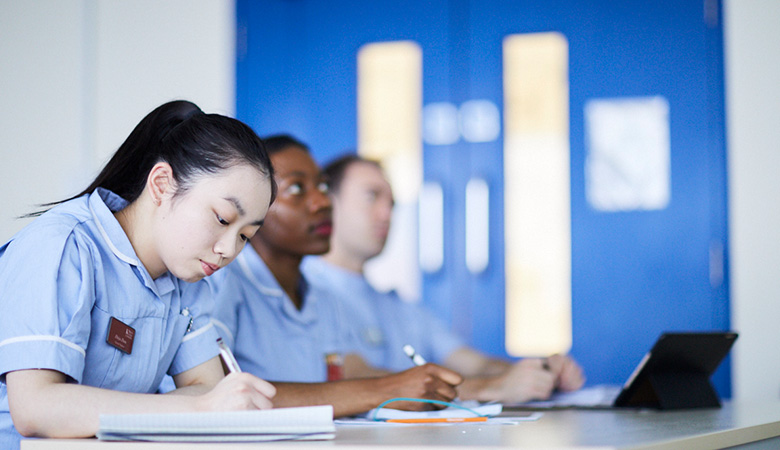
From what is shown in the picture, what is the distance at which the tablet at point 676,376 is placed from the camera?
169 centimetres

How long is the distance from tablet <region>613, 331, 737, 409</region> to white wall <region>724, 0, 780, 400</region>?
154cm

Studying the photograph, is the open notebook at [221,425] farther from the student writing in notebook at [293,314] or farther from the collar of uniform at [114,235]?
the student writing in notebook at [293,314]

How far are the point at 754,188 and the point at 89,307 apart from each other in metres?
2.75

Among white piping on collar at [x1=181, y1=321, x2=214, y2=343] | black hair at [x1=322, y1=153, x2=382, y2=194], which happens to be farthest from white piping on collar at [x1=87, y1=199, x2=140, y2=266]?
black hair at [x1=322, y1=153, x2=382, y2=194]

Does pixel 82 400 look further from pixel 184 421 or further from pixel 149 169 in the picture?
pixel 149 169

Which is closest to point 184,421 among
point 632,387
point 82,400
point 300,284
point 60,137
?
point 82,400

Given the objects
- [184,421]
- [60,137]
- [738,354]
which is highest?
[60,137]

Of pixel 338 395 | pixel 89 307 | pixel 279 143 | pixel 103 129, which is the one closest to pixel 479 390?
pixel 338 395

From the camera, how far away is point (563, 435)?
3.40 ft

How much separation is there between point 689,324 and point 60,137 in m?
2.50

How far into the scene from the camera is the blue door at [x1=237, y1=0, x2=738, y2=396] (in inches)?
129

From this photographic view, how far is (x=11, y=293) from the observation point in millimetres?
1078

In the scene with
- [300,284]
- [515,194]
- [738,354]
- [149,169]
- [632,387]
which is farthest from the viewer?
[515,194]

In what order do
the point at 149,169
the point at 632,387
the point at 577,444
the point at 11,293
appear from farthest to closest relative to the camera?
the point at 632,387 → the point at 149,169 → the point at 11,293 → the point at 577,444
